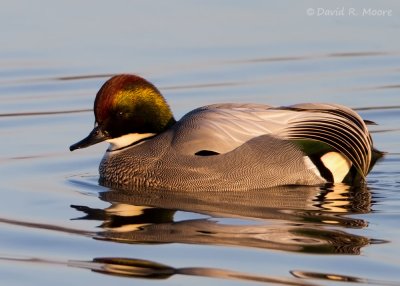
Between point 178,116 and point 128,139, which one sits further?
point 178,116

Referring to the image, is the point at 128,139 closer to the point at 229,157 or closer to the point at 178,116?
the point at 229,157

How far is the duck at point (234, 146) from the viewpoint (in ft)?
32.4

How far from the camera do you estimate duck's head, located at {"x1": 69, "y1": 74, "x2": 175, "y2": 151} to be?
10227 mm

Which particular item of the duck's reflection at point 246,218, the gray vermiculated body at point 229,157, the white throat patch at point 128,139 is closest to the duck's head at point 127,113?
the white throat patch at point 128,139

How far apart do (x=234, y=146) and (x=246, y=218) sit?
1101 millimetres

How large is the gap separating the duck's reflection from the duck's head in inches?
20.2

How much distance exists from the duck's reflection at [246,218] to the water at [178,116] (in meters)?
0.01

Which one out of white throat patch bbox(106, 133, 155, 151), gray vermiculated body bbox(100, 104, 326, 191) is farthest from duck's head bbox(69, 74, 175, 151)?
gray vermiculated body bbox(100, 104, 326, 191)

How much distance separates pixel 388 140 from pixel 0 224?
3920 millimetres

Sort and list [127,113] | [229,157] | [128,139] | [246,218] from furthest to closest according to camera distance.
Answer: [128,139] < [127,113] < [229,157] < [246,218]

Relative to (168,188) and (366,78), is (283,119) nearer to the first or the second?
(168,188)

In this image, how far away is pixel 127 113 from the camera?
1033 cm

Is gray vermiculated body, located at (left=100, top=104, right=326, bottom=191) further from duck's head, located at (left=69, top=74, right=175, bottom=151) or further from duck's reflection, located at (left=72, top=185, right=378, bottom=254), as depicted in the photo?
duck's head, located at (left=69, top=74, right=175, bottom=151)

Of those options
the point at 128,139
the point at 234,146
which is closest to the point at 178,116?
the point at 128,139
